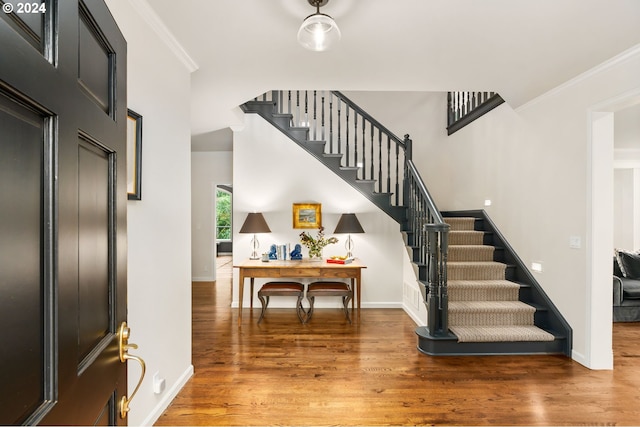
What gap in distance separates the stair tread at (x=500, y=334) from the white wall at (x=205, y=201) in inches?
194

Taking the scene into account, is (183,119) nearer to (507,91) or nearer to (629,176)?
(507,91)

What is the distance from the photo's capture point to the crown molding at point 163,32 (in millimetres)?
1879

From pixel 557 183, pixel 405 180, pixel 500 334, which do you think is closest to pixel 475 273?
pixel 500 334

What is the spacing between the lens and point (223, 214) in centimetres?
1288

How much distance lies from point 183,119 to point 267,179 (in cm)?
232

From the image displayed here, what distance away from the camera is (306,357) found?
10.2 feet

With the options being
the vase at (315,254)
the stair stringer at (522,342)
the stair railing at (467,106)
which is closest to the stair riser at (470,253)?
the stair stringer at (522,342)

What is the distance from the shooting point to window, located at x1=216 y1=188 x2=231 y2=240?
12.7 meters

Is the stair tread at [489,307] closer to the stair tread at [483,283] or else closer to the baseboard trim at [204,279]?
the stair tread at [483,283]

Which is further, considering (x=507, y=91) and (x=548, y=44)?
(x=507, y=91)

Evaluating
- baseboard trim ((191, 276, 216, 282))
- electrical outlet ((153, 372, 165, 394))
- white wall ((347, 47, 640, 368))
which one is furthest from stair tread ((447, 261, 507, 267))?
baseboard trim ((191, 276, 216, 282))

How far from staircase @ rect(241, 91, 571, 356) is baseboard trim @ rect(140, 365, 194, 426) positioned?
2145mm

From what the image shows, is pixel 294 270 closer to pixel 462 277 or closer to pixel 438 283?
pixel 438 283

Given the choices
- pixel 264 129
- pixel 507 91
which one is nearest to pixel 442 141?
pixel 507 91
